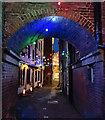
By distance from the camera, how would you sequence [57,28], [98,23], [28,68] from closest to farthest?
[98,23], [57,28], [28,68]

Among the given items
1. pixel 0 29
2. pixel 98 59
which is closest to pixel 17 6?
pixel 0 29

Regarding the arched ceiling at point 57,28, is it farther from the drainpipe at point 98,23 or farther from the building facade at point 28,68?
the building facade at point 28,68

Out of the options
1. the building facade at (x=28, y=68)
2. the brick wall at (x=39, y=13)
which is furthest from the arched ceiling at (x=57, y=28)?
the building facade at (x=28, y=68)

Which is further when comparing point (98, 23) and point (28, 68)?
point (28, 68)

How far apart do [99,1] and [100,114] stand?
4172mm

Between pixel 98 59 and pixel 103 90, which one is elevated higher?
pixel 98 59

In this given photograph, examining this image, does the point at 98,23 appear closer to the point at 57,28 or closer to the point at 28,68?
the point at 57,28

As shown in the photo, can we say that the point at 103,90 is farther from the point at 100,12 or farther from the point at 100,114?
the point at 100,12

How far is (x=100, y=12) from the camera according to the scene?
4730mm

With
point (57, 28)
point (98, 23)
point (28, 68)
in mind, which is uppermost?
point (57, 28)

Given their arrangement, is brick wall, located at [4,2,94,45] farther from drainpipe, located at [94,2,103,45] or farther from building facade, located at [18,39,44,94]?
building facade, located at [18,39,44,94]

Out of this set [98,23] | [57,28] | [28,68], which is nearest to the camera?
[98,23]

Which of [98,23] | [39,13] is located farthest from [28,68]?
[98,23]

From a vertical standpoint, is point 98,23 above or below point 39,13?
below
